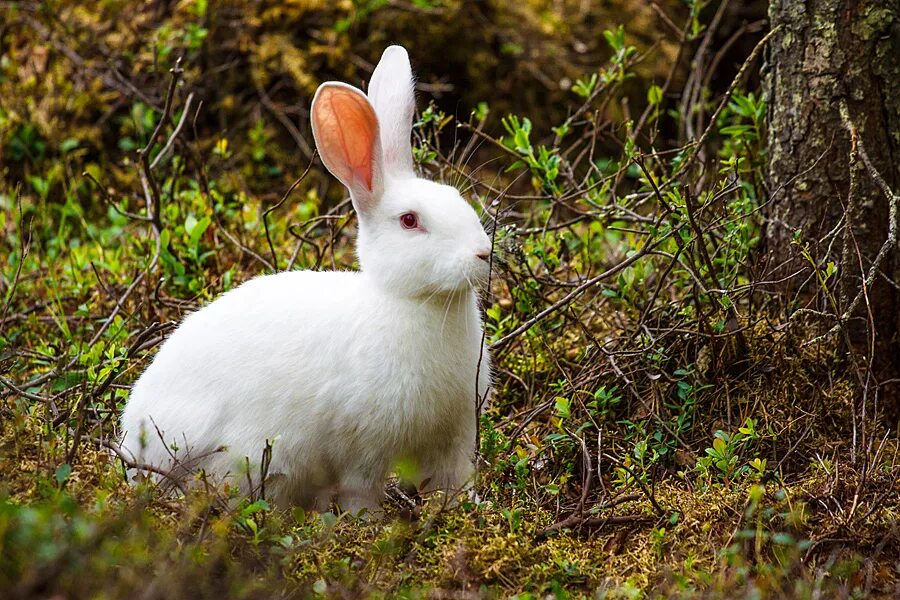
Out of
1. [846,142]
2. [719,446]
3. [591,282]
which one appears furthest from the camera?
[846,142]

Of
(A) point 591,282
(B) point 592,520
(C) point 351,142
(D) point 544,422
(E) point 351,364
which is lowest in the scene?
(D) point 544,422

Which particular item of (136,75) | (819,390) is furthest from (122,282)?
(819,390)

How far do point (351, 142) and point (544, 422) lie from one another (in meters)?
1.46

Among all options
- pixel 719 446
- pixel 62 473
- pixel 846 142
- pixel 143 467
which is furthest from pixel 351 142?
pixel 846 142

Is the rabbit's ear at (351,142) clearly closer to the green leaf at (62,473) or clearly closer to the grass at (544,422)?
the grass at (544,422)

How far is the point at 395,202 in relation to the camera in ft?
12.4

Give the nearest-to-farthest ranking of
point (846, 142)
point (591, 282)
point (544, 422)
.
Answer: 1. point (591, 282)
2. point (846, 142)
3. point (544, 422)

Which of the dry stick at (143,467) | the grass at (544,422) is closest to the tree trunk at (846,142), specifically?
the grass at (544,422)

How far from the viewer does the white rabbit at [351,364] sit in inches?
143

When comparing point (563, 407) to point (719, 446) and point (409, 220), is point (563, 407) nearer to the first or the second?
point (719, 446)

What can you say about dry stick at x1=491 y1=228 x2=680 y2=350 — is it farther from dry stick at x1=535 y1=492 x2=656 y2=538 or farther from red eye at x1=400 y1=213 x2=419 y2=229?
dry stick at x1=535 y1=492 x2=656 y2=538

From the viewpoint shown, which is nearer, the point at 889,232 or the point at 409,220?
the point at 409,220

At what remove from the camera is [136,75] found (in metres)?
6.70

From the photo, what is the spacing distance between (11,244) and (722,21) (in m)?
5.51
